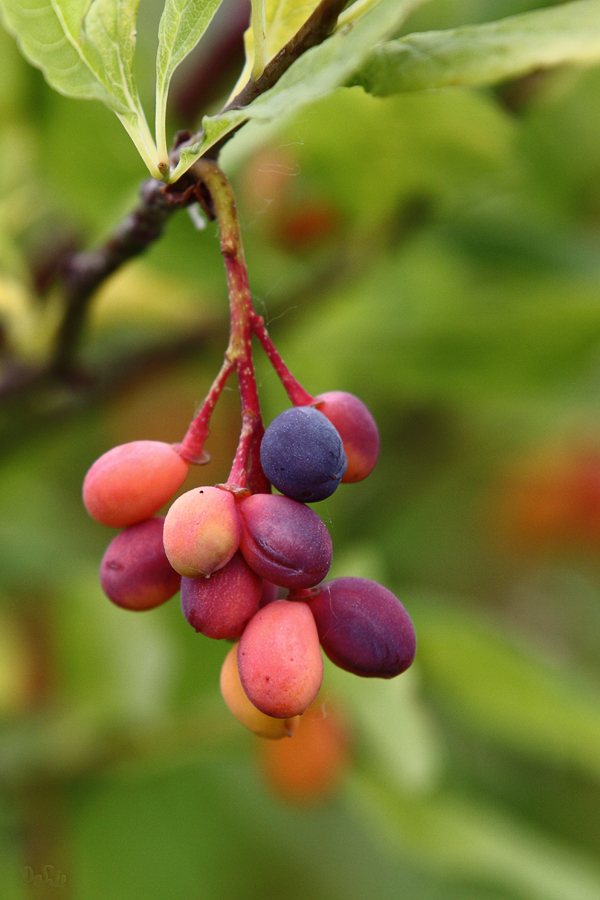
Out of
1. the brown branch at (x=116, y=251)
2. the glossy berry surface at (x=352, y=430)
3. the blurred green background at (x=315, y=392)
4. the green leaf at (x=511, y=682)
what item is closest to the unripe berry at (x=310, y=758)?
the blurred green background at (x=315, y=392)

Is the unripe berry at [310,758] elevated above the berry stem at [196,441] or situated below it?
below

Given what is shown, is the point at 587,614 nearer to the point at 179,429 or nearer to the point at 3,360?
the point at 179,429

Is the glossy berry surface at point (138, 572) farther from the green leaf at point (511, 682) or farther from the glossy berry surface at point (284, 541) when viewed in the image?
the green leaf at point (511, 682)

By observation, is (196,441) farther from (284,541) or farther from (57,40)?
(57,40)

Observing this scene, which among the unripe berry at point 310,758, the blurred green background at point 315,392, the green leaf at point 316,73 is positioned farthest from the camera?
the unripe berry at point 310,758

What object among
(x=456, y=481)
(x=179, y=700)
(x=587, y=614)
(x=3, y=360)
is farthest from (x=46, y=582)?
(x=587, y=614)

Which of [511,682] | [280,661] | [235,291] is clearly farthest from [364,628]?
[511,682]

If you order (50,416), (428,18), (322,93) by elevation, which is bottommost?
(50,416)
